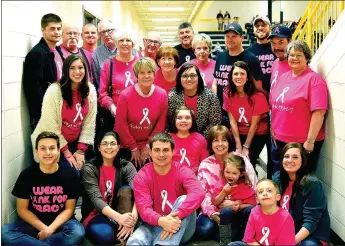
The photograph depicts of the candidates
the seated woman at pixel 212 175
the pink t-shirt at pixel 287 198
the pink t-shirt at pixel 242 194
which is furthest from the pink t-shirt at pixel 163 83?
the pink t-shirt at pixel 287 198

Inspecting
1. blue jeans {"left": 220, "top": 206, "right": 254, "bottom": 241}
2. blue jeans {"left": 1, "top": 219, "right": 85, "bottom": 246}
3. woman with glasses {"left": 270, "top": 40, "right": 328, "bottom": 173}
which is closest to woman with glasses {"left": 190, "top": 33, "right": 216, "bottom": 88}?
woman with glasses {"left": 270, "top": 40, "right": 328, "bottom": 173}

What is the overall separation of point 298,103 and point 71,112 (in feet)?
6.64

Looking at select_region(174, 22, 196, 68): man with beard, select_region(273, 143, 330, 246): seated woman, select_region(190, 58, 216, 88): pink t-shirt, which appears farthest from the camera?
select_region(174, 22, 196, 68): man with beard

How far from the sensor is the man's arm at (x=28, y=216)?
303cm

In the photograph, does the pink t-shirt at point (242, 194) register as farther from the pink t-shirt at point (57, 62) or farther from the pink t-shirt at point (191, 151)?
the pink t-shirt at point (57, 62)

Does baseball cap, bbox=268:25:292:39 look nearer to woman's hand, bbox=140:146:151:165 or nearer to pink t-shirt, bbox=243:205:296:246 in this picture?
woman's hand, bbox=140:146:151:165

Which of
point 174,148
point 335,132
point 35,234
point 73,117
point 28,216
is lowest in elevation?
point 35,234

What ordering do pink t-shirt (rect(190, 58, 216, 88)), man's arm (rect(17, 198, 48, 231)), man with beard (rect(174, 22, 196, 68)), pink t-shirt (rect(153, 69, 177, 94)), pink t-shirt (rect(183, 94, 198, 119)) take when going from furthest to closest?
man with beard (rect(174, 22, 196, 68)), pink t-shirt (rect(190, 58, 216, 88)), pink t-shirt (rect(153, 69, 177, 94)), pink t-shirt (rect(183, 94, 198, 119)), man's arm (rect(17, 198, 48, 231))

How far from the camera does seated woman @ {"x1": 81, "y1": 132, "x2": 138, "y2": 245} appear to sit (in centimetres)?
311

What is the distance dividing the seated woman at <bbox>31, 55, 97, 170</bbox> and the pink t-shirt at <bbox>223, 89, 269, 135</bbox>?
4.46 ft

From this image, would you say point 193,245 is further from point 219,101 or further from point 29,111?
point 29,111

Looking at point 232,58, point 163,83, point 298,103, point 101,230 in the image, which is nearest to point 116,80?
point 163,83

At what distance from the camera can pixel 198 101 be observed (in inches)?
151

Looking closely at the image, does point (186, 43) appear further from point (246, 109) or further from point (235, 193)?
point (235, 193)
